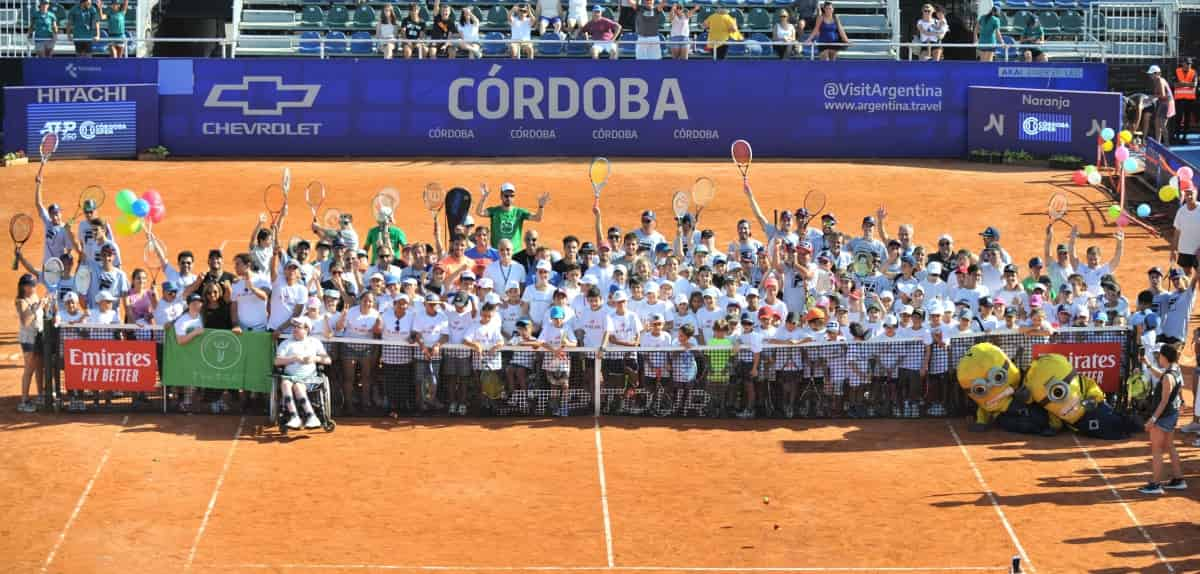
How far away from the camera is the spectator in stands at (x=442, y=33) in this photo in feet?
111

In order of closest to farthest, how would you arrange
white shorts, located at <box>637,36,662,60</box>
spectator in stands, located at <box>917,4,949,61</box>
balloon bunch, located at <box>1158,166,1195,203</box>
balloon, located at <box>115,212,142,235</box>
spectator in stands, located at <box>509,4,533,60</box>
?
balloon, located at <box>115,212,142,235</box> → balloon bunch, located at <box>1158,166,1195,203</box> → spectator in stands, located at <box>509,4,533,60</box> → white shorts, located at <box>637,36,662,60</box> → spectator in stands, located at <box>917,4,949,61</box>

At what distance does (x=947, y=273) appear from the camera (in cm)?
2175

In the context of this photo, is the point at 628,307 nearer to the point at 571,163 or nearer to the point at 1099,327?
the point at 1099,327

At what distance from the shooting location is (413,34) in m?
Result: 34.1

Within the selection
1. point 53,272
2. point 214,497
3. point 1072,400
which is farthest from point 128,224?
point 1072,400

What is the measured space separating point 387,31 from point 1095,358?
17.8m

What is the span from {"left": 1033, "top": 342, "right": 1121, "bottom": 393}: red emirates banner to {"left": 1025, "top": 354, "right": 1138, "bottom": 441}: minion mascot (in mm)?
395

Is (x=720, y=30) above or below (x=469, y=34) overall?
above

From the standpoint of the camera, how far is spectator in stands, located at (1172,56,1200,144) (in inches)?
1377

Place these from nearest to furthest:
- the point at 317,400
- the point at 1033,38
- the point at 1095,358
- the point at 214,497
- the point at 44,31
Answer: the point at 214,497 < the point at 317,400 < the point at 1095,358 < the point at 44,31 < the point at 1033,38

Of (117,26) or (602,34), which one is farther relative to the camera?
(117,26)

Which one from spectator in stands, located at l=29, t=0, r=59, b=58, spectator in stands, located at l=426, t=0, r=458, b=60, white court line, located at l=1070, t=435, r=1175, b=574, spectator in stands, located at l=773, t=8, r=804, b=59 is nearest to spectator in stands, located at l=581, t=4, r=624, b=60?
spectator in stands, located at l=426, t=0, r=458, b=60

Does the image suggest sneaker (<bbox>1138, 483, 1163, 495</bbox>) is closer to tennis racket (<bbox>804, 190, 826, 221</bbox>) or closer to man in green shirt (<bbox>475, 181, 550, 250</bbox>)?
tennis racket (<bbox>804, 190, 826, 221</bbox>)

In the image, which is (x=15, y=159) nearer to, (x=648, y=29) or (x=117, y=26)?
(x=117, y=26)
